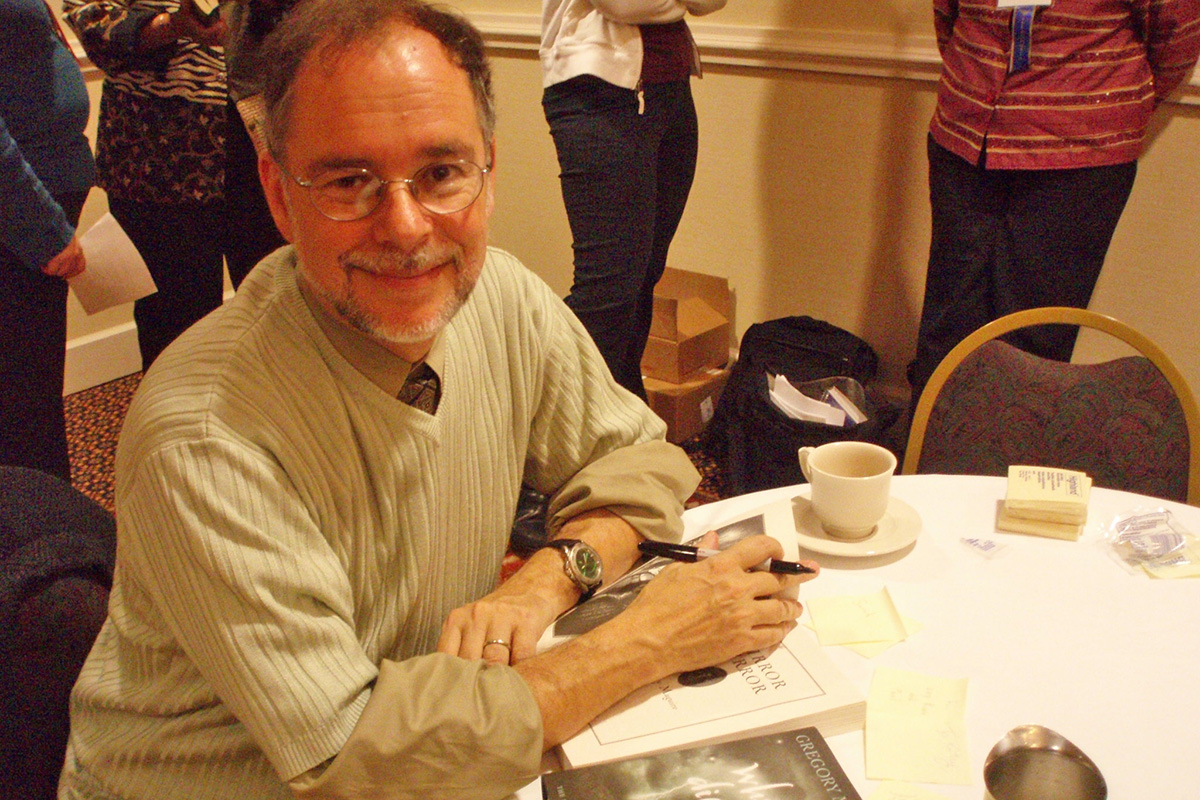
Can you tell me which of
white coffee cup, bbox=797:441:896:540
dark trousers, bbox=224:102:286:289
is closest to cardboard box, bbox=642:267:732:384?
dark trousers, bbox=224:102:286:289

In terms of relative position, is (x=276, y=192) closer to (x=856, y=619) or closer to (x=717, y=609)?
(x=717, y=609)

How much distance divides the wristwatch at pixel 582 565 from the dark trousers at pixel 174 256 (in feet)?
5.99

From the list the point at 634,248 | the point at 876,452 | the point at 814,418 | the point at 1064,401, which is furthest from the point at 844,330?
the point at 876,452

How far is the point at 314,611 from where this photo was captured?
878mm

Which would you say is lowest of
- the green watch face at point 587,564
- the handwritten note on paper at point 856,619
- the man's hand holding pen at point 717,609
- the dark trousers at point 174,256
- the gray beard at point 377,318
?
the dark trousers at point 174,256

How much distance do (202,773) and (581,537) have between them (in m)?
0.49

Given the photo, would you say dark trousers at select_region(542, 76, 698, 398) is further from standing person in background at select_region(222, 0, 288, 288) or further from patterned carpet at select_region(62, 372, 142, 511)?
patterned carpet at select_region(62, 372, 142, 511)

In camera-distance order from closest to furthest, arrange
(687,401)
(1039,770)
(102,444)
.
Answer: (1039,770), (687,401), (102,444)

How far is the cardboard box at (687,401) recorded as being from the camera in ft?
10.0

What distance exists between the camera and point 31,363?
191 centimetres

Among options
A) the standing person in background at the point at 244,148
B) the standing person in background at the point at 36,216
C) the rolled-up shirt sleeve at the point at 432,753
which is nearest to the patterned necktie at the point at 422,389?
the rolled-up shirt sleeve at the point at 432,753

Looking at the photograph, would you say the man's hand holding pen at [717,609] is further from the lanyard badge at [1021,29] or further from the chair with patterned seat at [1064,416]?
the lanyard badge at [1021,29]

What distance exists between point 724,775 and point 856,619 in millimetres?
307

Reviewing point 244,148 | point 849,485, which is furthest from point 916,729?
point 244,148
